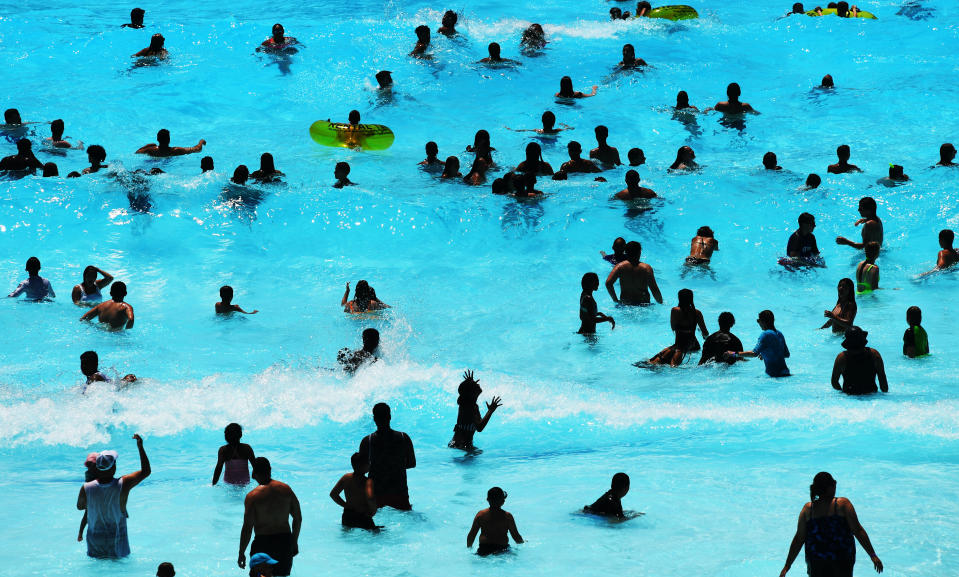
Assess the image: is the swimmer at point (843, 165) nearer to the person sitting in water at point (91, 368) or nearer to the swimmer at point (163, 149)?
the swimmer at point (163, 149)

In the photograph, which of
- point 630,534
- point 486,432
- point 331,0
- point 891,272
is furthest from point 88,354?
point 331,0

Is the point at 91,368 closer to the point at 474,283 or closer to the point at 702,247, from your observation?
the point at 474,283

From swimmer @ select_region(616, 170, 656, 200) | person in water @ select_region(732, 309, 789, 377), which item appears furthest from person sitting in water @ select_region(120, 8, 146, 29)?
person in water @ select_region(732, 309, 789, 377)

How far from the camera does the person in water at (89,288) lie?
17.5 m

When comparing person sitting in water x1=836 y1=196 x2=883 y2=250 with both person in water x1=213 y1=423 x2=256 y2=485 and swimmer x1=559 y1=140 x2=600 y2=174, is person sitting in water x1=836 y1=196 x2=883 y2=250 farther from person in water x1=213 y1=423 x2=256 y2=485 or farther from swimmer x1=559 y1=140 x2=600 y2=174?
person in water x1=213 y1=423 x2=256 y2=485

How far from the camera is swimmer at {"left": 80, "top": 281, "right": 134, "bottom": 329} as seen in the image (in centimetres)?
1678

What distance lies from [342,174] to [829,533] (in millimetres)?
14532

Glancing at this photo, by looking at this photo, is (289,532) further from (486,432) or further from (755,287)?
(755,287)

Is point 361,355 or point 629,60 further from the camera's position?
point 629,60

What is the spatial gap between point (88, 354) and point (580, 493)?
20.9ft

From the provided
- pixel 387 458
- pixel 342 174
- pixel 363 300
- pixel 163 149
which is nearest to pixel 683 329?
pixel 363 300

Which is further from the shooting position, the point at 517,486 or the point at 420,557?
the point at 517,486

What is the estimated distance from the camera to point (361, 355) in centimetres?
1486

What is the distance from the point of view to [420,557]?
1014 cm
